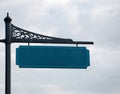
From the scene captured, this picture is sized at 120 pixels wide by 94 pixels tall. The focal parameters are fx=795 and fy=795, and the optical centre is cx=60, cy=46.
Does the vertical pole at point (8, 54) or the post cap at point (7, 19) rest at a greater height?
the post cap at point (7, 19)

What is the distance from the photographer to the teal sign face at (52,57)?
24.4 metres

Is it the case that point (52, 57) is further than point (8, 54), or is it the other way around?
point (52, 57)

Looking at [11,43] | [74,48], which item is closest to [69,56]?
[74,48]

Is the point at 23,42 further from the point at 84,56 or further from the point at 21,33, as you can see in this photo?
the point at 84,56

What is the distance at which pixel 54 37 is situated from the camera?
2470 cm

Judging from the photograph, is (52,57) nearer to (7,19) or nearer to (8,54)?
(8,54)

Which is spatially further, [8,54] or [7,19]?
[7,19]

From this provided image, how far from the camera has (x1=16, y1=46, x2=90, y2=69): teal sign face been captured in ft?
80.1

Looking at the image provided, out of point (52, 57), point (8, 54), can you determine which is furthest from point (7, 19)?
point (52, 57)

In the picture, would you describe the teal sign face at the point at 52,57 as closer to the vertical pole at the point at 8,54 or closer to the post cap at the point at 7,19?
the vertical pole at the point at 8,54

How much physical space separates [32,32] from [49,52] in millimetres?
841

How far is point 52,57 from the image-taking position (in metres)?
24.5

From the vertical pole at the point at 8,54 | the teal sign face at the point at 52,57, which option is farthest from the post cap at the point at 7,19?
the teal sign face at the point at 52,57

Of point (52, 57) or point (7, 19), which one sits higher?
point (7, 19)
